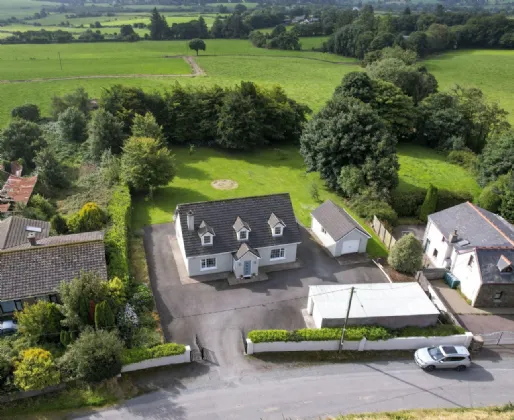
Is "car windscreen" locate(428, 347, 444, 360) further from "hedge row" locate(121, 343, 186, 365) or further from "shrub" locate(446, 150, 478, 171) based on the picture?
"shrub" locate(446, 150, 478, 171)

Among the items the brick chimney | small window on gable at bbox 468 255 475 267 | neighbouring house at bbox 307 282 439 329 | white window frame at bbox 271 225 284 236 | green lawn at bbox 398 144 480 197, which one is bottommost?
green lawn at bbox 398 144 480 197

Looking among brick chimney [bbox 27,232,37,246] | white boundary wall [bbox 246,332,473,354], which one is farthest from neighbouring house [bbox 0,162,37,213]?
white boundary wall [bbox 246,332,473,354]

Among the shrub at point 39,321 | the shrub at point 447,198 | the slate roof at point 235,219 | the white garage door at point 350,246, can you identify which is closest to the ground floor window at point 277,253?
the slate roof at point 235,219

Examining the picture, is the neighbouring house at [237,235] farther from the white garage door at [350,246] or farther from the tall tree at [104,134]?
the tall tree at [104,134]

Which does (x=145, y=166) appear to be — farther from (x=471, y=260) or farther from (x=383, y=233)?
(x=471, y=260)

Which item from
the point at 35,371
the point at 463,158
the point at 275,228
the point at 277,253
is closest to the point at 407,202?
the point at 277,253

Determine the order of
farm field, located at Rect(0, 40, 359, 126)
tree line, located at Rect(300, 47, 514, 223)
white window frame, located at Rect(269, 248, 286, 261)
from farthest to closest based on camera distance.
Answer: farm field, located at Rect(0, 40, 359, 126) → tree line, located at Rect(300, 47, 514, 223) → white window frame, located at Rect(269, 248, 286, 261)
